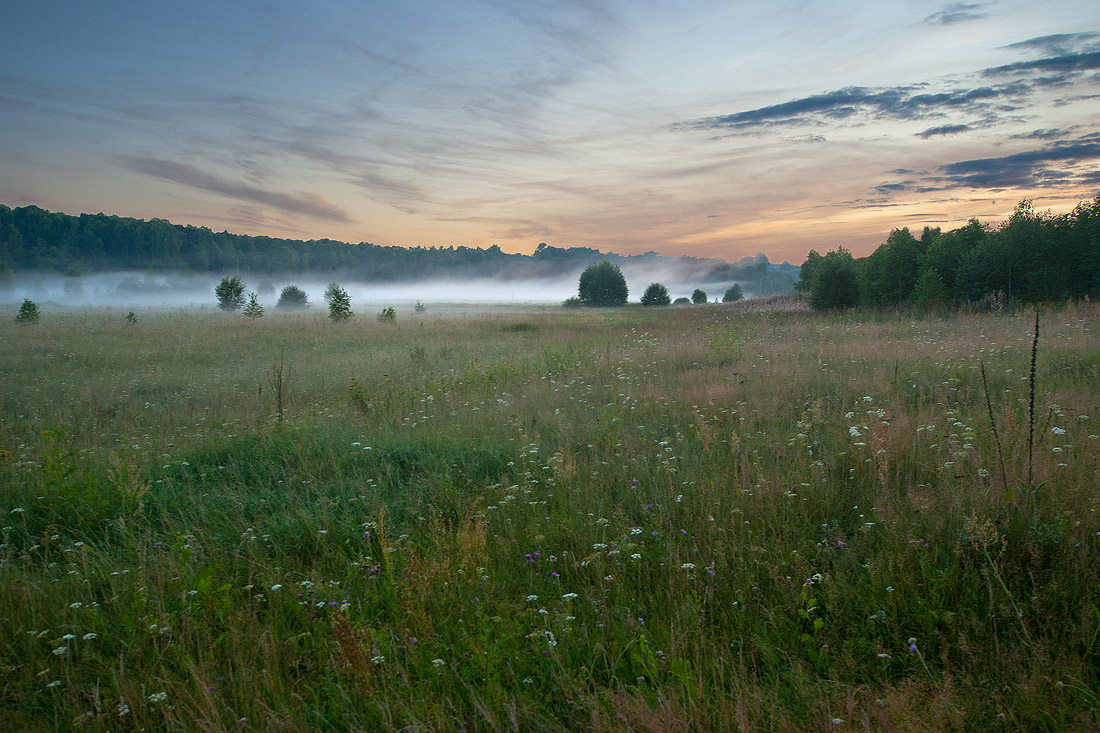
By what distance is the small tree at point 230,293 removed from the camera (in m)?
46.0

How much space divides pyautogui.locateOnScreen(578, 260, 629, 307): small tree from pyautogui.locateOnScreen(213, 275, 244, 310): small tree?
4304 cm

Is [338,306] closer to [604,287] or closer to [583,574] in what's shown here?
[583,574]

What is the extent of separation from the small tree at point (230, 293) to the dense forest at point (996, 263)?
167 feet

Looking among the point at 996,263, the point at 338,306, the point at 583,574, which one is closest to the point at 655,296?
the point at 996,263

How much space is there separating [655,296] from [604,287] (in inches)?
363

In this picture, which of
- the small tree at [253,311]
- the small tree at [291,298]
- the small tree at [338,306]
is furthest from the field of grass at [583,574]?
the small tree at [291,298]

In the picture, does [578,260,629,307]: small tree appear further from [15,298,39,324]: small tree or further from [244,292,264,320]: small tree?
[15,298,39,324]: small tree

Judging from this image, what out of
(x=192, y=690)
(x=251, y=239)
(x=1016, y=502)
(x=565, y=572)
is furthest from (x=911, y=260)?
(x=251, y=239)

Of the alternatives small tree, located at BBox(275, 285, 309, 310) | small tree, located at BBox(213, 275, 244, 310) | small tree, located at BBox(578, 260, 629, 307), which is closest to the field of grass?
small tree, located at BBox(213, 275, 244, 310)

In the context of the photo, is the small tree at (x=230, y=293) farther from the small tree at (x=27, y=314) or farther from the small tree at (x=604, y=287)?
the small tree at (x=604, y=287)

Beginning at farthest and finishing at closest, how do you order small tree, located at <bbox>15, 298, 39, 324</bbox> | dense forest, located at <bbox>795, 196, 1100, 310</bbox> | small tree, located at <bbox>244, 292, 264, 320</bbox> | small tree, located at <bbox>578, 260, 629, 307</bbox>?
small tree, located at <bbox>578, 260, 629, 307</bbox>, small tree, located at <bbox>244, 292, 264, 320</bbox>, small tree, located at <bbox>15, 298, 39, 324</bbox>, dense forest, located at <bbox>795, 196, 1100, 310</bbox>

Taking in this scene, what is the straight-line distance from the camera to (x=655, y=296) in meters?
67.2

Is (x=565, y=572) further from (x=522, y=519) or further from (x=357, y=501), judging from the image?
(x=357, y=501)

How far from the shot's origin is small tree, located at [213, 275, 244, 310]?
4600 centimetres
